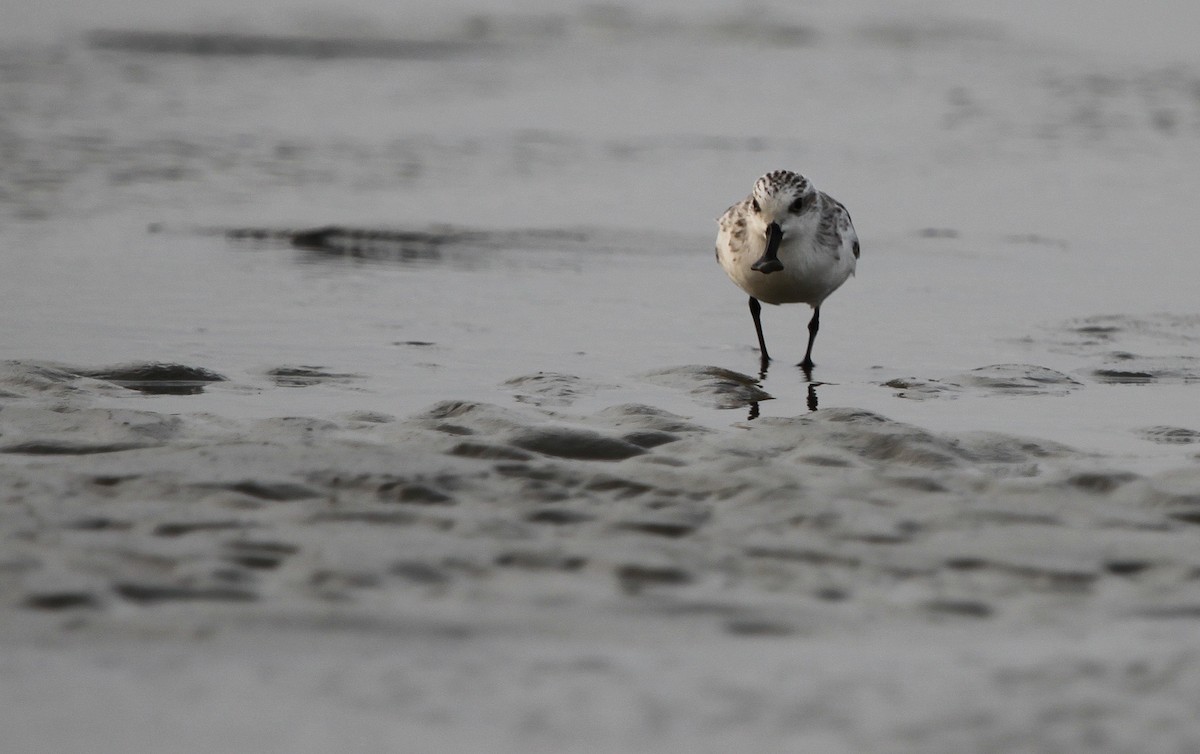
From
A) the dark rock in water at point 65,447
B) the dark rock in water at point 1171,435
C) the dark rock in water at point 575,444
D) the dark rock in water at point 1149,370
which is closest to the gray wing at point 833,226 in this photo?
the dark rock in water at point 1149,370

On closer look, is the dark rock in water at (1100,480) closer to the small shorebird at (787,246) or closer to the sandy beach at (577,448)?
the sandy beach at (577,448)

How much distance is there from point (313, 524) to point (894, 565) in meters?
1.71

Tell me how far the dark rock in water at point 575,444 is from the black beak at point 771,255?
8.09 ft

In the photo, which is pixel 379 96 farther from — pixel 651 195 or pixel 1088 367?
pixel 1088 367

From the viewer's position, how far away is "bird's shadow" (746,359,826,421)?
6.98m

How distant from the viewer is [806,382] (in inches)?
307

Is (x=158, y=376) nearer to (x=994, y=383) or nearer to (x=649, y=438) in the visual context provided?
(x=649, y=438)

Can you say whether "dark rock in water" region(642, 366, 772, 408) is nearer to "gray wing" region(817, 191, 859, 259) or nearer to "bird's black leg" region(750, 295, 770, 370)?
"bird's black leg" region(750, 295, 770, 370)

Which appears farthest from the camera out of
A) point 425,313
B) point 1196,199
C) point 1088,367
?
Result: point 1196,199

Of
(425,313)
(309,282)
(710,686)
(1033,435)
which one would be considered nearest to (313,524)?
(710,686)

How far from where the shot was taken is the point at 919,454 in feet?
18.2

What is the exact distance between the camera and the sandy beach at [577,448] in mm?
3533

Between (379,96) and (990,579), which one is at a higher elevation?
(379,96)

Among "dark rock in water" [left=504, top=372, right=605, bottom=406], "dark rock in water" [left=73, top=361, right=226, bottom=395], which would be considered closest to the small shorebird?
"dark rock in water" [left=504, top=372, right=605, bottom=406]
